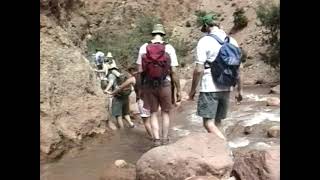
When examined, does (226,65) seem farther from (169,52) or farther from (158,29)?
(158,29)

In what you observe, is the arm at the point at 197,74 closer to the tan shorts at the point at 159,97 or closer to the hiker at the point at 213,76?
the hiker at the point at 213,76

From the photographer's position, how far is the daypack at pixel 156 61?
418 centimetres

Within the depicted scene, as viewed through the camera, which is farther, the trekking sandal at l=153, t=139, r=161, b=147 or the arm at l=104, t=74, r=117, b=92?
the arm at l=104, t=74, r=117, b=92

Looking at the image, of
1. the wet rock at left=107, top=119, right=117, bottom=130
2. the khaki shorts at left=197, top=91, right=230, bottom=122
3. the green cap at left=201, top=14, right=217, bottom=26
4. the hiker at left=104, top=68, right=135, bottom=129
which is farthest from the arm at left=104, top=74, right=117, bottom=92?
the green cap at left=201, top=14, right=217, bottom=26

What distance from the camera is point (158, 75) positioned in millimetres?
4207

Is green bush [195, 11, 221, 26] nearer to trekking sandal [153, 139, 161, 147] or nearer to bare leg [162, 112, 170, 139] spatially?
bare leg [162, 112, 170, 139]

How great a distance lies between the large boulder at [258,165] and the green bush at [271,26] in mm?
589

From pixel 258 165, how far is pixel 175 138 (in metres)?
0.60

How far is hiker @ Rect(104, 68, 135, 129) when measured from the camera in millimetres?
4254

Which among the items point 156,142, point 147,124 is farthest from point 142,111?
point 156,142
